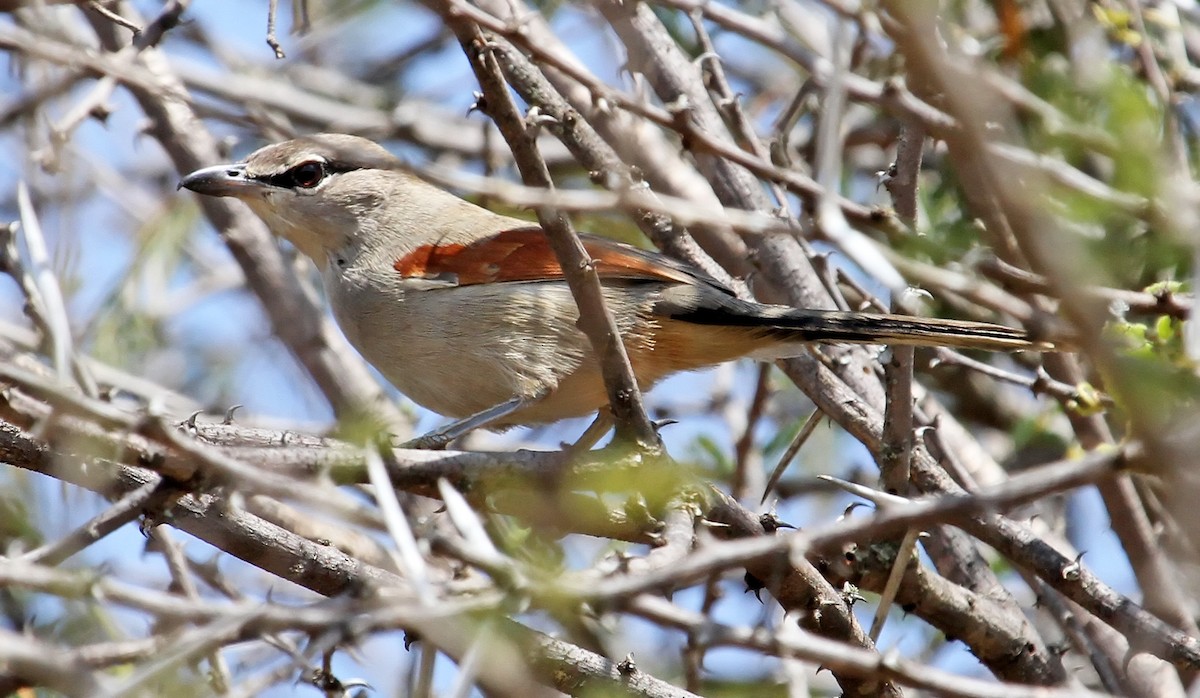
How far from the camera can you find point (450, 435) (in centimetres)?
416

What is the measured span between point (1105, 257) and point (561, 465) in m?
1.43

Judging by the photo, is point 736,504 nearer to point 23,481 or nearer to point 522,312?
point 522,312

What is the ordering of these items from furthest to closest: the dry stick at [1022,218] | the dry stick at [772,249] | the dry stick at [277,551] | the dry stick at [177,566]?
the dry stick at [772,249] → the dry stick at [177,566] → the dry stick at [277,551] → the dry stick at [1022,218]

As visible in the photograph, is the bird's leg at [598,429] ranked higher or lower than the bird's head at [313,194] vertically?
lower

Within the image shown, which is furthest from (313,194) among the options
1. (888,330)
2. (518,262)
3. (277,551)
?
(888,330)

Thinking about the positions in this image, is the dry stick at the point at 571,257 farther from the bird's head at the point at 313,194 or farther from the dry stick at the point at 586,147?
the bird's head at the point at 313,194

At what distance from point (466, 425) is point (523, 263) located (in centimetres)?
69

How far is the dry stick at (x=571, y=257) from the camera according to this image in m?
2.81

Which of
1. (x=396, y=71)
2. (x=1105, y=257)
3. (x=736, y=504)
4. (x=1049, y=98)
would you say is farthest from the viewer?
(x=396, y=71)

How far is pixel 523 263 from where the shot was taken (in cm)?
458

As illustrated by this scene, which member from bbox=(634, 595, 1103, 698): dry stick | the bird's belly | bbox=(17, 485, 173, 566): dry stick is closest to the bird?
the bird's belly

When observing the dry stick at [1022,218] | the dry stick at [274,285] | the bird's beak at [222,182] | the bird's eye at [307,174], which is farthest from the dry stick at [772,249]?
the dry stick at [1022,218]

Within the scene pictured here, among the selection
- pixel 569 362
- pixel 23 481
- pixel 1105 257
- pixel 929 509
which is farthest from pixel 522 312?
pixel 929 509

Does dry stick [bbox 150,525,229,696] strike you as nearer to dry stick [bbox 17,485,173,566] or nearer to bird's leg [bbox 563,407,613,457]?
dry stick [bbox 17,485,173,566]
